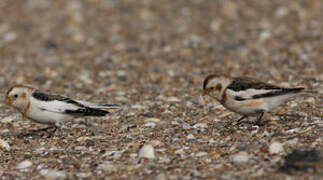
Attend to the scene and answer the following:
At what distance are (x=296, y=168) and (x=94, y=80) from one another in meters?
5.74

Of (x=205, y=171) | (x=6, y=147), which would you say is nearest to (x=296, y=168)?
(x=205, y=171)

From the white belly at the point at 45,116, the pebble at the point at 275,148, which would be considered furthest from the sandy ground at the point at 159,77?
the white belly at the point at 45,116

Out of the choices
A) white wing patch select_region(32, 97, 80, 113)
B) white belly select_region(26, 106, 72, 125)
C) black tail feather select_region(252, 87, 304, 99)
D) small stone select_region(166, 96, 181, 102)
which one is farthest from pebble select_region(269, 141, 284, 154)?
small stone select_region(166, 96, 181, 102)

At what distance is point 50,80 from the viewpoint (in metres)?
10.0

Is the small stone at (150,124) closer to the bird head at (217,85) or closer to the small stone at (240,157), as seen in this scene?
the bird head at (217,85)

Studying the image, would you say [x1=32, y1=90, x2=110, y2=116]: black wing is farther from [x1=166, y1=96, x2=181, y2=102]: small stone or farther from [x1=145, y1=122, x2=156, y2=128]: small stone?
[x1=166, y1=96, x2=181, y2=102]: small stone

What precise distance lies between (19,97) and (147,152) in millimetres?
2033

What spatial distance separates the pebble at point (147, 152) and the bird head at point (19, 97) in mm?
1826

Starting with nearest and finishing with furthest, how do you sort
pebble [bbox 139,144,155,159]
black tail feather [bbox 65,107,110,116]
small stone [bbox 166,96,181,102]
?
pebble [bbox 139,144,155,159], black tail feather [bbox 65,107,110,116], small stone [bbox 166,96,181,102]

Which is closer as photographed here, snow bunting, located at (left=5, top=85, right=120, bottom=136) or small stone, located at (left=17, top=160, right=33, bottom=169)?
small stone, located at (left=17, top=160, right=33, bottom=169)

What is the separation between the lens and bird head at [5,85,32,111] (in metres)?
6.61

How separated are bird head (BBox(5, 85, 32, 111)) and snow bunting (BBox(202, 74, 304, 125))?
7.95 ft

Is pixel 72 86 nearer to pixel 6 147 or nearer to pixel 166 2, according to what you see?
pixel 6 147

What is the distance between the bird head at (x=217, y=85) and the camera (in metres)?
6.39
